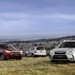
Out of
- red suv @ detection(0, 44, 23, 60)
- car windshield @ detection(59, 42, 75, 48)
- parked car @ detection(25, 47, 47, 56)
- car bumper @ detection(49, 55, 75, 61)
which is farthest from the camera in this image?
parked car @ detection(25, 47, 47, 56)

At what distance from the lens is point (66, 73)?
62.5 feet

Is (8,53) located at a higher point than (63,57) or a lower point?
higher

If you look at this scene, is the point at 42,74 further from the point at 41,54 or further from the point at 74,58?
the point at 41,54

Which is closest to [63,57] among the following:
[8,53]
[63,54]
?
[63,54]

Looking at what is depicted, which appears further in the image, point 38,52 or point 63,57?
point 38,52

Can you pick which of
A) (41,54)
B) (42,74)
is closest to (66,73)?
(42,74)

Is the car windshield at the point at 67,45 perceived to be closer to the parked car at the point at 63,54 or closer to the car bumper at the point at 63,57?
the parked car at the point at 63,54

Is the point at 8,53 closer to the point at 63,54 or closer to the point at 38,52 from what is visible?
the point at 63,54

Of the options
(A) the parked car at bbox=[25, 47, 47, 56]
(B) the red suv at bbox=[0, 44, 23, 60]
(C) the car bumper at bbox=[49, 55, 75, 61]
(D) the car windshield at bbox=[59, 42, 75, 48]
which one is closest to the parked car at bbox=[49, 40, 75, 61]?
(C) the car bumper at bbox=[49, 55, 75, 61]

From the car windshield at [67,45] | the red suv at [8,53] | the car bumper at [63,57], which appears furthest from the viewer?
the red suv at [8,53]

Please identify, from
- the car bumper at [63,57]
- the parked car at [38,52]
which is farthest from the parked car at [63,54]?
the parked car at [38,52]

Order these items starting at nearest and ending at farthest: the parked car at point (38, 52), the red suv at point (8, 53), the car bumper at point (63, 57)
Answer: the car bumper at point (63, 57) → the red suv at point (8, 53) → the parked car at point (38, 52)

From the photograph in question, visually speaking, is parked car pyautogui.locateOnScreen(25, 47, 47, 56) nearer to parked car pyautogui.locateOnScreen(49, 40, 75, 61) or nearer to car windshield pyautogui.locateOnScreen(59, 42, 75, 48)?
car windshield pyautogui.locateOnScreen(59, 42, 75, 48)

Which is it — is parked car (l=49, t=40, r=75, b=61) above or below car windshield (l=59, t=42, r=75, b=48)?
below
